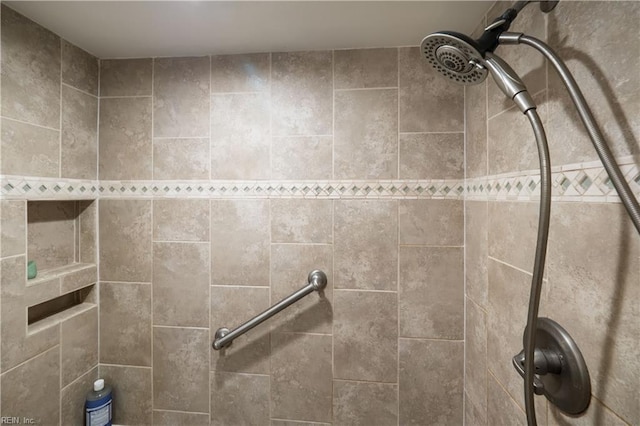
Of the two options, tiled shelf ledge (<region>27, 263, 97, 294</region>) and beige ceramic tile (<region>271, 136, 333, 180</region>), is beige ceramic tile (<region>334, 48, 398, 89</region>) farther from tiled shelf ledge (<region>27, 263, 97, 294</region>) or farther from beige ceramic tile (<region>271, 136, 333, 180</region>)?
tiled shelf ledge (<region>27, 263, 97, 294</region>)

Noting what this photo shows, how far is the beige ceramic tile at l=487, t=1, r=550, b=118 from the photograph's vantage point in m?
0.56

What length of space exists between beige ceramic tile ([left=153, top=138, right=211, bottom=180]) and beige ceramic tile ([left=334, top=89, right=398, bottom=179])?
20.8 inches

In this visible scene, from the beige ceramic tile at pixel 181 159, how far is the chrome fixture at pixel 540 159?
0.85 metres

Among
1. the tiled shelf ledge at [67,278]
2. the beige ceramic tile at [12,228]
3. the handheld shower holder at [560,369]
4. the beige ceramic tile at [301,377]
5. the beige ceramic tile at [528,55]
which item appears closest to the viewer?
the handheld shower holder at [560,369]

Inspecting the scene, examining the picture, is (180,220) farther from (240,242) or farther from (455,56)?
(455,56)

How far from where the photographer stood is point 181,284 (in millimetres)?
1034

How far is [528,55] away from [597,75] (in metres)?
0.22

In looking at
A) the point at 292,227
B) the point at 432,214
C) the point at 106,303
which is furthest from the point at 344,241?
the point at 106,303

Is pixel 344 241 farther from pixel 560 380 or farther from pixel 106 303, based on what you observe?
pixel 106 303

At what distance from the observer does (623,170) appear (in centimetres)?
40

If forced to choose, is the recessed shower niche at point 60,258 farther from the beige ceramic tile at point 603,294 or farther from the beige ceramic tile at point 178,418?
the beige ceramic tile at point 603,294

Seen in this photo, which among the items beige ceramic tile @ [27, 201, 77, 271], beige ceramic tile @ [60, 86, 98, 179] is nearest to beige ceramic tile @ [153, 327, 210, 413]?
beige ceramic tile @ [27, 201, 77, 271]

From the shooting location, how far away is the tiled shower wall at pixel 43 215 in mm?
785

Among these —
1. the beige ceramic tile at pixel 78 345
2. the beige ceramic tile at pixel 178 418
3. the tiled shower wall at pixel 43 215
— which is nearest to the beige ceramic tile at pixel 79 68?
the tiled shower wall at pixel 43 215
